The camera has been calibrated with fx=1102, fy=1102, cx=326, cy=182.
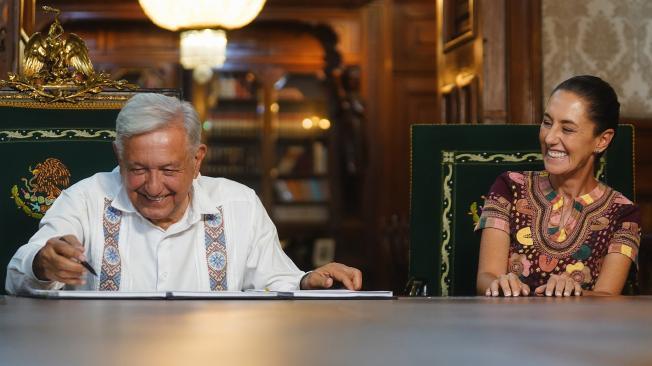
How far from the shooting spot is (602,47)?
15.1 ft

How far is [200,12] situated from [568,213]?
134 inches

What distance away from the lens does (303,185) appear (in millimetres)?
8547

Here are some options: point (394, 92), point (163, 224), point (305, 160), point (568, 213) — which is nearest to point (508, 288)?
point (568, 213)

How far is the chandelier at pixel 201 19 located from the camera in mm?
5840

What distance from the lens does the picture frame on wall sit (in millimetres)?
4820

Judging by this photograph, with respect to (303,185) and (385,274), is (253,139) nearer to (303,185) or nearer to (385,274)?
(303,185)

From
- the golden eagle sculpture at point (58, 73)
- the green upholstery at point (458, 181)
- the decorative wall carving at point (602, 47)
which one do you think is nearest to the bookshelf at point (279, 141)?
the decorative wall carving at point (602, 47)

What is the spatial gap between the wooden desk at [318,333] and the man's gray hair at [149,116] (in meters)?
0.61

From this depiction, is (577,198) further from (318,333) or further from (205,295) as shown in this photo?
(318,333)

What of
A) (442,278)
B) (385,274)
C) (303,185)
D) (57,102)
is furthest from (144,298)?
(303,185)

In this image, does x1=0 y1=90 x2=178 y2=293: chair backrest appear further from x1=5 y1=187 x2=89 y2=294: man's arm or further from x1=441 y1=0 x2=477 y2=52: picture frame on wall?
x1=441 y1=0 x2=477 y2=52: picture frame on wall

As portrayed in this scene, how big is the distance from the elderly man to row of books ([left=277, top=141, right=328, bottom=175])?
229 inches

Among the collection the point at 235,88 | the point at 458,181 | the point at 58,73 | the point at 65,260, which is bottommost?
the point at 65,260

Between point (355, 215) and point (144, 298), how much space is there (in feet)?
20.9
